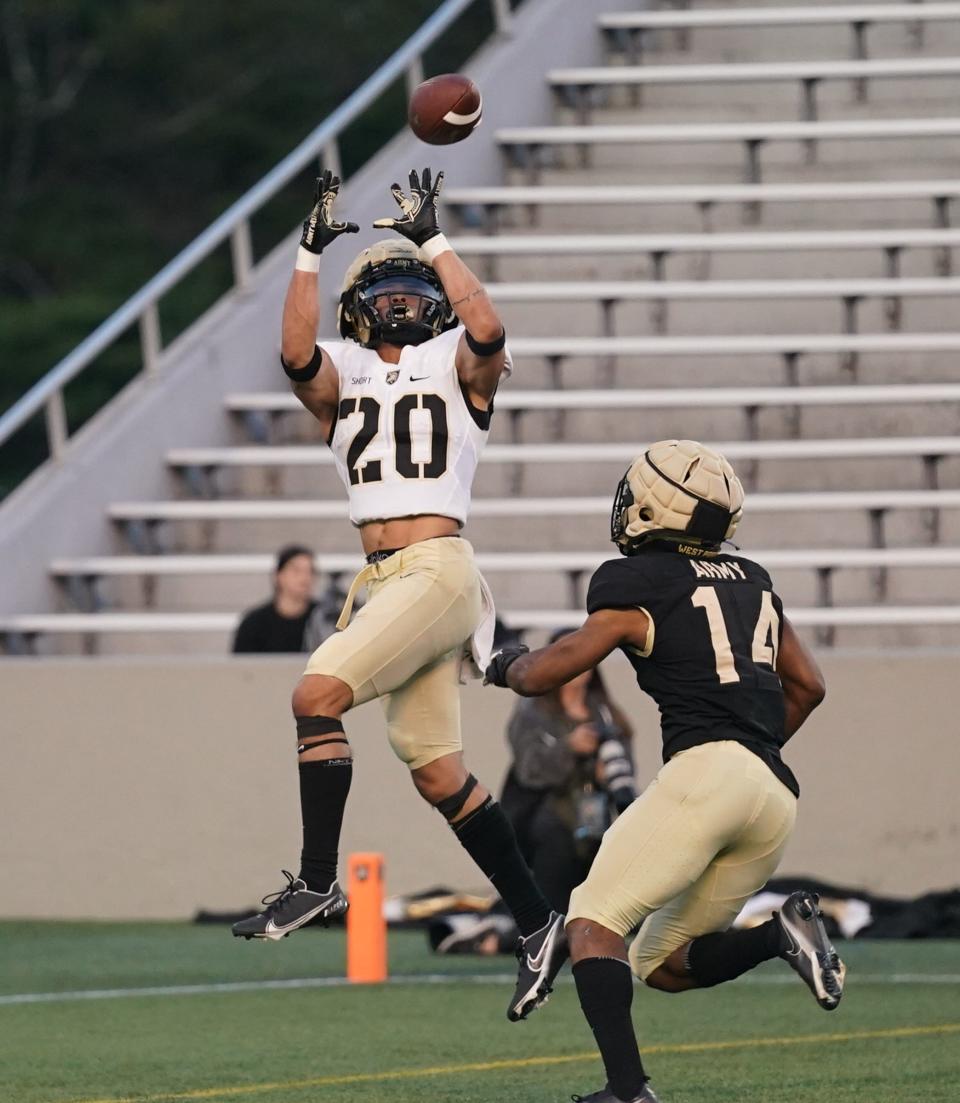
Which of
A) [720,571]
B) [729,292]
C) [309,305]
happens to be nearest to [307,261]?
[309,305]

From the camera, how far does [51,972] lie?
34.7 feet

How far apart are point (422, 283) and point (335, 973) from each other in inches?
157

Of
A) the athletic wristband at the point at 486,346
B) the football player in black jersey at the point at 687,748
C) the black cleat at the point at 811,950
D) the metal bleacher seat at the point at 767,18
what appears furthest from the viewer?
the metal bleacher seat at the point at 767,18

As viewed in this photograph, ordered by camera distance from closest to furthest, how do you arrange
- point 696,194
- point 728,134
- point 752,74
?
point 696,194 < point 728,134 < point 752,74

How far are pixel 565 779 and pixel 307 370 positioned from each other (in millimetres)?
3841

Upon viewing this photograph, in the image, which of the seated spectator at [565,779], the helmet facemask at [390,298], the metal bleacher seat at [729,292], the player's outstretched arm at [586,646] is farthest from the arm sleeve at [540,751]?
the metal bleacher seat at [729,292]

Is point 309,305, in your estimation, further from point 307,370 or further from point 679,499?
point 679,499

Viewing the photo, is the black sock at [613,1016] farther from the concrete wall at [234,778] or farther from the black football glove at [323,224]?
the concrete wall at [234,778]

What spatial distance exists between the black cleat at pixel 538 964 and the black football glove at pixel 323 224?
2.06 meters

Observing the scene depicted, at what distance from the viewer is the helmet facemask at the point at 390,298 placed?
295 inches

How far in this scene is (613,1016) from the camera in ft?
19.6

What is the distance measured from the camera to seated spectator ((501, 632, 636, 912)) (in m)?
10.7

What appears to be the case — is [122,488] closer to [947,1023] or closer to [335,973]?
[335,973]

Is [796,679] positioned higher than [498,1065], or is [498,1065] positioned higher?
[796,679]
